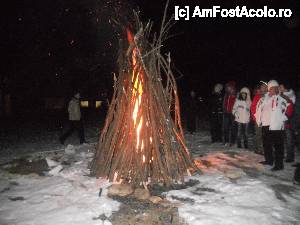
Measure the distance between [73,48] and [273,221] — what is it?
13492mm

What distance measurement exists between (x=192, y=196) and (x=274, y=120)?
2460 mm

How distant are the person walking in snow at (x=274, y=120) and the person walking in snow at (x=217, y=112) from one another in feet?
8.65

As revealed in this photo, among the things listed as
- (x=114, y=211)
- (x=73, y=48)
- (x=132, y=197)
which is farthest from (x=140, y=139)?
(x=73, y=48)

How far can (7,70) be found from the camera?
60.2 ft

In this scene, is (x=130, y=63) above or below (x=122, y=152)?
above

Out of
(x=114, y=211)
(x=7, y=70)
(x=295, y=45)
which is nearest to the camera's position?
(x=114, y=211)

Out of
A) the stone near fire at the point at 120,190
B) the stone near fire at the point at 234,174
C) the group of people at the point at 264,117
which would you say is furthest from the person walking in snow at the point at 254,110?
the stone near fire at the point at 120,190

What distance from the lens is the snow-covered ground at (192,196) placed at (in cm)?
463

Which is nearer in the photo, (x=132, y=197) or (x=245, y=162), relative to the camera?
(x=132, y=197)

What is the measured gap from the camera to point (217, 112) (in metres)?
10.1

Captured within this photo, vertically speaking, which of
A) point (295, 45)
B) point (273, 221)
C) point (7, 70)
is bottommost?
point (273, 221)

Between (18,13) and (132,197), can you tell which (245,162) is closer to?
(132,197)

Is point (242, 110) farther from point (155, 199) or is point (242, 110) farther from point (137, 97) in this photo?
point (155, 199)

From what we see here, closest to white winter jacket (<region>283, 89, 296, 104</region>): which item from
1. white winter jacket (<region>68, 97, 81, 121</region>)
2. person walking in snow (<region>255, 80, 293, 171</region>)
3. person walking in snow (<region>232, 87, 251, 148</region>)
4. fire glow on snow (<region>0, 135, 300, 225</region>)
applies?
person walking in snow (<region>255, 80, 293, 171</region>)
